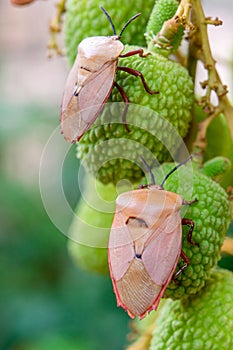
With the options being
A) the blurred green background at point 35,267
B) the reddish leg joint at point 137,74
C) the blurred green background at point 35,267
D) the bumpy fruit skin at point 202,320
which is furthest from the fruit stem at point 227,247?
the blurred green background at point 35,267

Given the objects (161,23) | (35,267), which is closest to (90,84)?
(161,23)

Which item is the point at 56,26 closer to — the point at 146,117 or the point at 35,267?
the point at 146,117

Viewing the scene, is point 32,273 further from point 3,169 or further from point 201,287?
point 201,287

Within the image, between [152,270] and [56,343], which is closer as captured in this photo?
[152,270]

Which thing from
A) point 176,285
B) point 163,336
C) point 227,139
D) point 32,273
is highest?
point 227,139

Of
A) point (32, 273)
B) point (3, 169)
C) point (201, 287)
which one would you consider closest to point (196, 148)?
point (201, 287)

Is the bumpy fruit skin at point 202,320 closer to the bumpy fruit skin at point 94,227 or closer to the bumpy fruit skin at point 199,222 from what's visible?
the bumpy fruit skin at point 199,222
